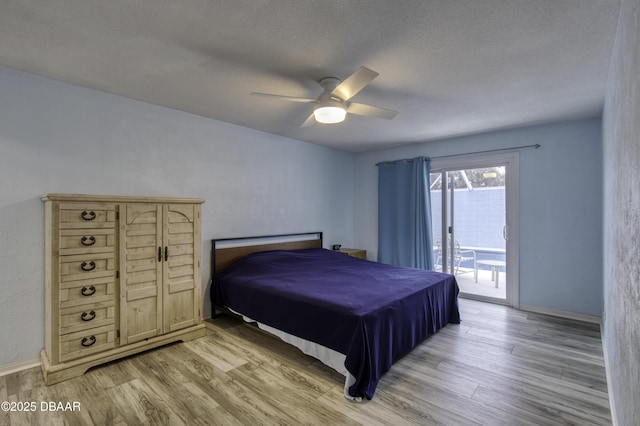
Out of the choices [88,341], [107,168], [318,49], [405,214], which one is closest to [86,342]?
[88,341]

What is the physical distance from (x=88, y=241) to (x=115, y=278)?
381 millimetres

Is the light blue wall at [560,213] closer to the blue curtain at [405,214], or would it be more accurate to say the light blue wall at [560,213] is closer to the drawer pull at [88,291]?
the blue curtain at [405,214]

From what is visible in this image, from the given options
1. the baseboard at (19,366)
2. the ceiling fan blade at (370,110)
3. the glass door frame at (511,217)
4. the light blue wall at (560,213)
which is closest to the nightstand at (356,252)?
the glass door frame at (511,217)

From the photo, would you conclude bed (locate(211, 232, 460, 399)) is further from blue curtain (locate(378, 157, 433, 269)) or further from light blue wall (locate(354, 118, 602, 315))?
light blue wall (locate(354, 118, 602, 315))

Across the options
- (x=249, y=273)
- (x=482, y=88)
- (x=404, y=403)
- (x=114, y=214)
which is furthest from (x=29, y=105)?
(x=482, y=88)

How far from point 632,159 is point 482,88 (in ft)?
5.99

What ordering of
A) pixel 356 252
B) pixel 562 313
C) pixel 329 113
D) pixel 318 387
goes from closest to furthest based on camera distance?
pixel 318 387, pixel 329 113, pixel 562 313, pixel 356 252

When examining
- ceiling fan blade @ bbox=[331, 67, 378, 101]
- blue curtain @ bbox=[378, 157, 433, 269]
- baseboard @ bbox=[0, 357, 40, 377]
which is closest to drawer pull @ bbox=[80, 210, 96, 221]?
baseboard @ bbox=[0, 357, 40, 377]

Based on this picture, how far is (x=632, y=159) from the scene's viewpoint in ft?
4.14

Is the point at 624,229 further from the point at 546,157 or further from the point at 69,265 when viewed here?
the point at 69,265

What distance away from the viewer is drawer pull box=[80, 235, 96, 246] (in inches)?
97.0

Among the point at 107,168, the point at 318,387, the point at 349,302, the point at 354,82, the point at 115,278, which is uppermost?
the point at 354,82

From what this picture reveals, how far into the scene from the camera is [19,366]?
2.48 metres

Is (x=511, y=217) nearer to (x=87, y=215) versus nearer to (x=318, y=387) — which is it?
(x=318, y=387)
